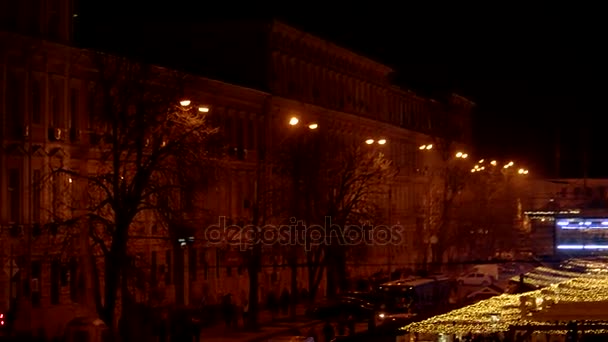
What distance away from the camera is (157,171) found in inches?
1836

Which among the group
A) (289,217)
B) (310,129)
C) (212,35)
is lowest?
(289,217)

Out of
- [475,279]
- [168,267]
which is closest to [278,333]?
[168,267]

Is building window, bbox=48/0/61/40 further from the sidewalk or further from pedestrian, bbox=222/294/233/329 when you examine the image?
pedestrian, bbox=222/294/233/329

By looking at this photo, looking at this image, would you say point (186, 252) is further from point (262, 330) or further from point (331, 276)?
point (331, 276)

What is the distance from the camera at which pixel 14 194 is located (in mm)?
45906

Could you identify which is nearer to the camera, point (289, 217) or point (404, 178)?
point (289, 217)

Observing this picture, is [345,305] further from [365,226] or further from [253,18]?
[253,18]

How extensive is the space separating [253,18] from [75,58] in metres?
25.6

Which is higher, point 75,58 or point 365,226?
point 75,58

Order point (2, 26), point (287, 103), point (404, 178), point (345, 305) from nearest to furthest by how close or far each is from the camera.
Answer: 1. point (2, 26)
2. point (345, 305)
3. point (287, 103)
4. point (404, 178)

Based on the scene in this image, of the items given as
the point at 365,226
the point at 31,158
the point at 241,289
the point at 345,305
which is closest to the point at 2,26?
the point at 31,158

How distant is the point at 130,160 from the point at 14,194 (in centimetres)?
516

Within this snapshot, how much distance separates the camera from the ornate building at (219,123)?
4562 centimetres

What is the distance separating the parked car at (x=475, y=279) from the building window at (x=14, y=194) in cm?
4212
